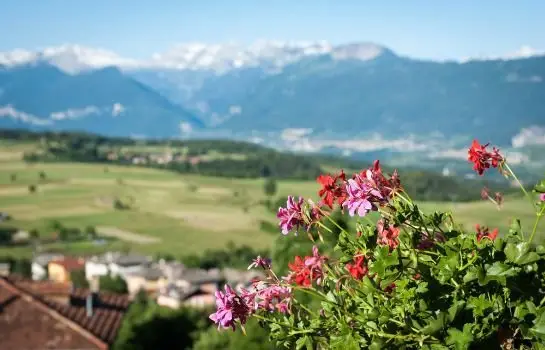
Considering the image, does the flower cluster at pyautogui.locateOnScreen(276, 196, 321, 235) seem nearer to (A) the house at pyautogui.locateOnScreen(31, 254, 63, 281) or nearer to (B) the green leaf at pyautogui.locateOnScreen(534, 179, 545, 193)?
(B) the green leaf at pyautogui.locateOnScreen(534, 179, 545, 193)

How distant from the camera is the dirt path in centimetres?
9462

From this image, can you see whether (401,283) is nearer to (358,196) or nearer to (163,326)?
(358,196)

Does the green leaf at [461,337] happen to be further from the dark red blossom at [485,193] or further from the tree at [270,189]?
the tree at [270,189]

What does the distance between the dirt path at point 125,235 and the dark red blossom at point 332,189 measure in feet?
303

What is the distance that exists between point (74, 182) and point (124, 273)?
55.2 meters

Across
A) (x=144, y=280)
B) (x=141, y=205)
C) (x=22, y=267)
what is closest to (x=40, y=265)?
(x=22, y=267)

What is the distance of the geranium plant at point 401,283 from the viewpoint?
221 centimetres

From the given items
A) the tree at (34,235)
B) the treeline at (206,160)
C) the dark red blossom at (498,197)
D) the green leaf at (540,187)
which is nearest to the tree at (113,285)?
the tree at (34,235)

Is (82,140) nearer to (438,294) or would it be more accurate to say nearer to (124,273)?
(124,273)

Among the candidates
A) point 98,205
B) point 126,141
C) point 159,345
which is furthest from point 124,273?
point 126,141

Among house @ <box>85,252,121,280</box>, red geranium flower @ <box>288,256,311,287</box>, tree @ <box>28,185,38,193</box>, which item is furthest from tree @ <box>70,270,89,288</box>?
red geranium flower @ <box>288,256,311,287</box>

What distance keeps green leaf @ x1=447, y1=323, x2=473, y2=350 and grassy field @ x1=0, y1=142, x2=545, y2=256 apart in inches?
2933

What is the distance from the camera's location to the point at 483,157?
278cm

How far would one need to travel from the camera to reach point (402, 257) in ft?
7.79
